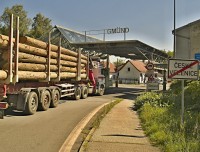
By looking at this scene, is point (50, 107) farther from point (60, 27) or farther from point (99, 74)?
point (60, 27)

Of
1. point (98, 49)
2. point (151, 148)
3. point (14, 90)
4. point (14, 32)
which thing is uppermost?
point (98, 49)

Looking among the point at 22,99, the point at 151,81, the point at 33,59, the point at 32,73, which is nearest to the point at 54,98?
Answer: the point at 32,73

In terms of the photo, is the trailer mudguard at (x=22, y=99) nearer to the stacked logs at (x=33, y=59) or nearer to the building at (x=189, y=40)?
the stacked logs at (x=33, y=59)

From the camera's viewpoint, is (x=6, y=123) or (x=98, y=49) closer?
(x=6, y=123)

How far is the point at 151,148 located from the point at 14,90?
24.4ft

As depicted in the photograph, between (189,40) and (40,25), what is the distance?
41.2 meters

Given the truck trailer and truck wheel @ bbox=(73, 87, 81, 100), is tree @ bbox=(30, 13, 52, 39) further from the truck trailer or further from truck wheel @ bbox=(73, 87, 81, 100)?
the truck trailer

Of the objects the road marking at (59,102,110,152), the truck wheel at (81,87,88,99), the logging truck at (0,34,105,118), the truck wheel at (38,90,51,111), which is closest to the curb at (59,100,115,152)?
the road marking at (59,102,110,152)

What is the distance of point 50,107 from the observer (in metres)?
16.2

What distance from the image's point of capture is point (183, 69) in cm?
872

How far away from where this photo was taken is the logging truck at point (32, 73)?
11.9 meters

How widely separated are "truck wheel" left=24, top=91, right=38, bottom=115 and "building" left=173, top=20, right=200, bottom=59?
95.5 feet

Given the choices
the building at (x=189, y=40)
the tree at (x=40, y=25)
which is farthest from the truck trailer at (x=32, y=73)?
the tree at (x=40, y=25)

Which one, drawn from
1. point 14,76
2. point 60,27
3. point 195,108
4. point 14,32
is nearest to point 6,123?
point 14,76
